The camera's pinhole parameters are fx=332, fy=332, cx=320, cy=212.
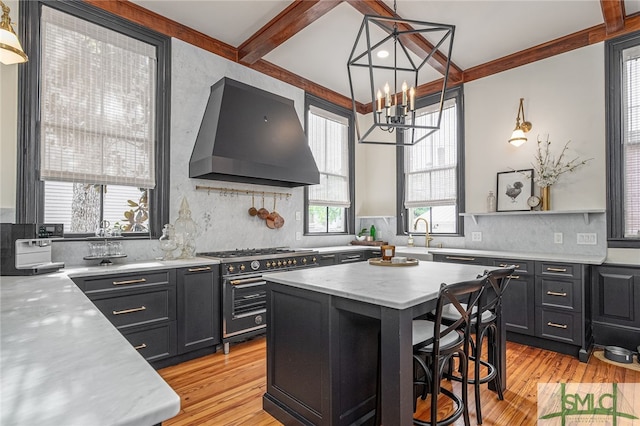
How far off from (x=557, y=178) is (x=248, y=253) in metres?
3.54

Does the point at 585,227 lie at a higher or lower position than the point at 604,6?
lower

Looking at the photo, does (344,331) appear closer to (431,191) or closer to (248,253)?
(248,253)

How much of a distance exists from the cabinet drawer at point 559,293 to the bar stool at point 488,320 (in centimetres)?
A: 126

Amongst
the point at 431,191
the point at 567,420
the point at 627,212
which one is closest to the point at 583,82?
the point at 627,212

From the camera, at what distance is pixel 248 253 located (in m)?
3.68

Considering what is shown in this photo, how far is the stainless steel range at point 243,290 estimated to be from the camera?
3.19 metres

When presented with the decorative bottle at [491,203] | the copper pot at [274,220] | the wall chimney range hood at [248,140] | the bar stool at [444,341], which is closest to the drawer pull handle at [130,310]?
the wall chimney range hood at [248,140]

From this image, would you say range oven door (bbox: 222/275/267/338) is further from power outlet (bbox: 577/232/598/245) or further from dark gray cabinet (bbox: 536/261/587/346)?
power outlet (bbox: 577/232/598/245)

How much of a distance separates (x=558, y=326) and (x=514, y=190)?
1.58m

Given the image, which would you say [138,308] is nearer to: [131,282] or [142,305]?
[142,305]

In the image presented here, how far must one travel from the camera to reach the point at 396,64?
12.6ft

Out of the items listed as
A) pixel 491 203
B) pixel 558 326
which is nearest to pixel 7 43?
pixel 491 203

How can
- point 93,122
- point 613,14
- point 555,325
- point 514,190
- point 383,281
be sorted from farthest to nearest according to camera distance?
point 514,190 < point 555,325 < point 613,14 < point 93,122 < point 383,281

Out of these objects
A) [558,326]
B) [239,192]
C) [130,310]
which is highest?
[239,192]
